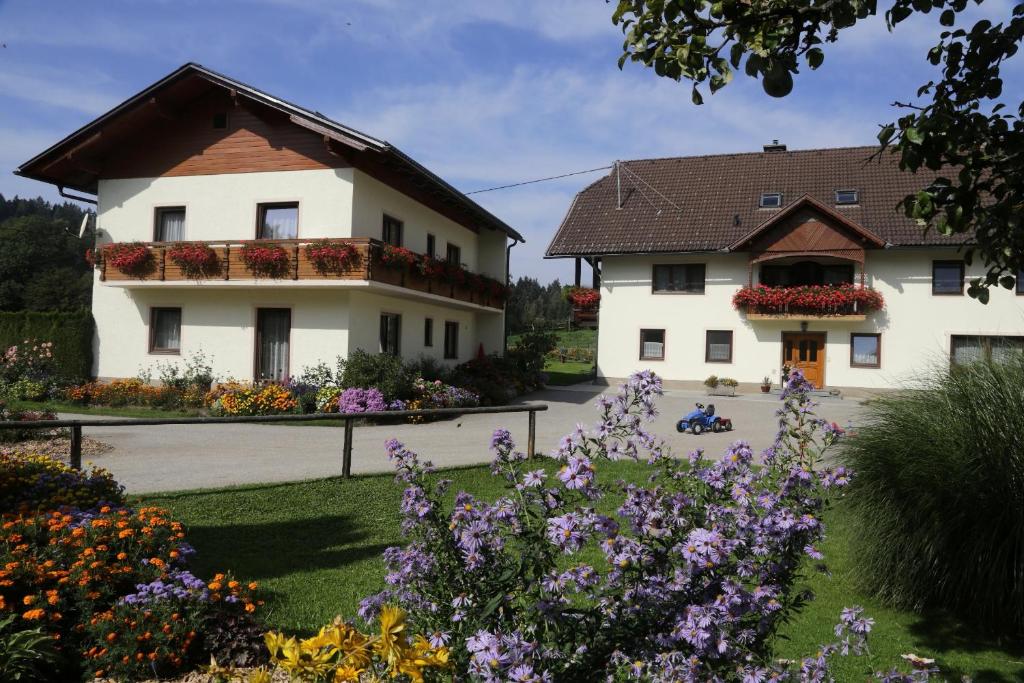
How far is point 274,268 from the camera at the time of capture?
57.1 ft

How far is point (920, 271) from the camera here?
24797 millimetres

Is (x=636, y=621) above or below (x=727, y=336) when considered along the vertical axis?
below

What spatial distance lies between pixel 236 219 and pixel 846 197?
70.1ft

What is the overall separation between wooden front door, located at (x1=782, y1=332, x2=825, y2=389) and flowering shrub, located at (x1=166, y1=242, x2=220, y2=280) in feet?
62.2

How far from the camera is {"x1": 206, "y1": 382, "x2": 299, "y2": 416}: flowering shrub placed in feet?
54.0

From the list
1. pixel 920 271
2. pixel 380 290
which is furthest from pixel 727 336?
pixel 380 290

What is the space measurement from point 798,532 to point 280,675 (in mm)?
2505

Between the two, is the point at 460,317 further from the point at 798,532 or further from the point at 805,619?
the point at 798,532

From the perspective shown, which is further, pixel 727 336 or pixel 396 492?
pixel 727 336

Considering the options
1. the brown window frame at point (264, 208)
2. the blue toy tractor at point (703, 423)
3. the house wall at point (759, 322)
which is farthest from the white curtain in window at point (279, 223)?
the house wall at point (759, 322)

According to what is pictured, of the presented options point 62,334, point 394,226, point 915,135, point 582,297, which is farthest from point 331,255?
point 915,135

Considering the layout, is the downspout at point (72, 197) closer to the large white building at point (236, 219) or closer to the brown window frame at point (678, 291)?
the large white building at point (236, 219)

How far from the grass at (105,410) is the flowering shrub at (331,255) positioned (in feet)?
14.7

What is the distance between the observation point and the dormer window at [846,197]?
88.4 ft
